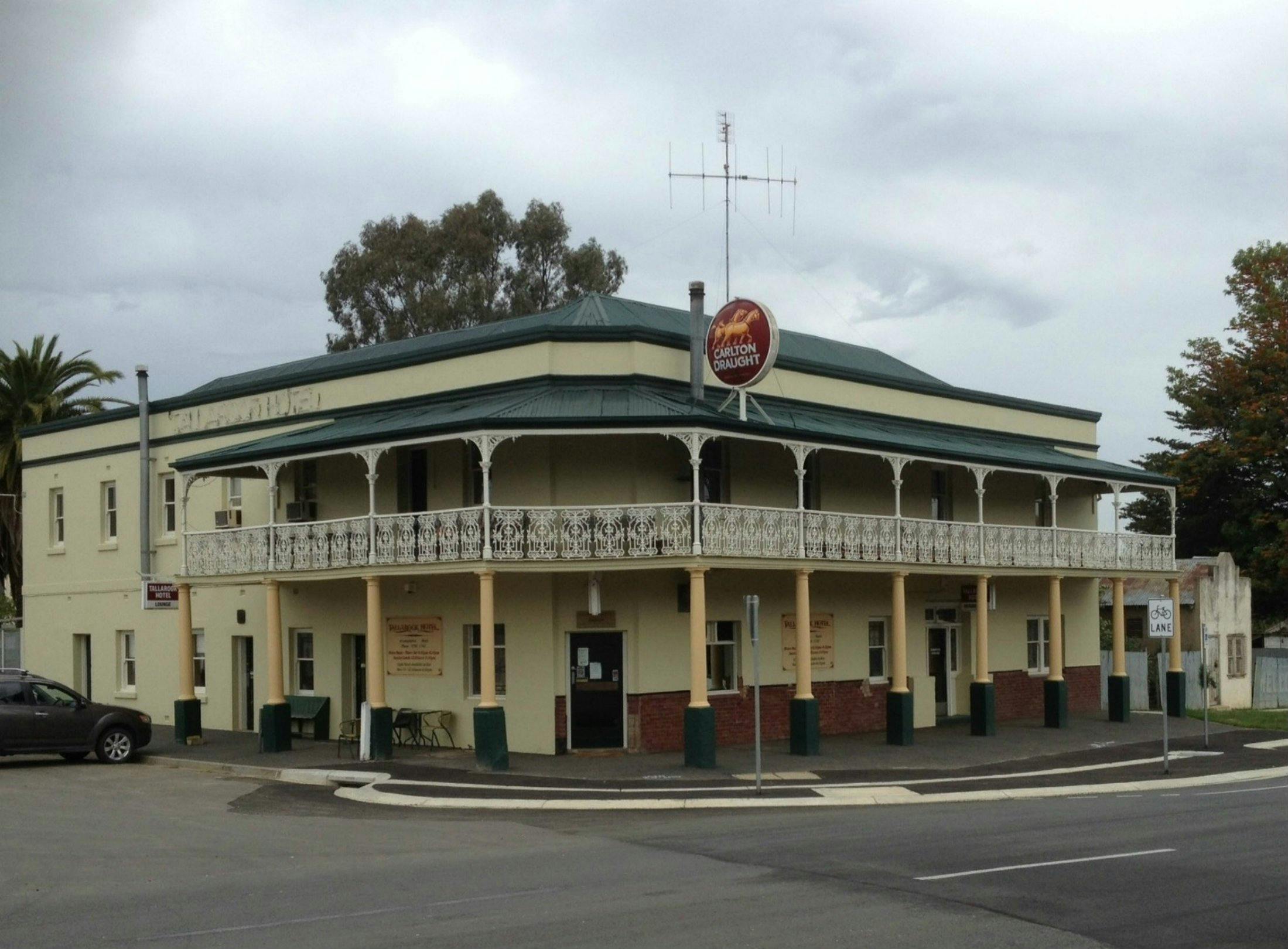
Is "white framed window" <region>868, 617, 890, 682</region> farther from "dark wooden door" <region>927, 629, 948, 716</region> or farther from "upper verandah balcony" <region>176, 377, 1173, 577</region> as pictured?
"upper verandah balcony" <region>176, 377, 1173, 577</region>

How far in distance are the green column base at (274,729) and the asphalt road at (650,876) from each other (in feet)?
20.5

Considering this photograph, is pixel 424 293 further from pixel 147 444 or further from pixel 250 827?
pixel 250 827

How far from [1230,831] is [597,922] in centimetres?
786

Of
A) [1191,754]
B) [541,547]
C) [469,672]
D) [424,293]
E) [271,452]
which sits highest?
[424,293]

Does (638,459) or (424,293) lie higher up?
(424,293)

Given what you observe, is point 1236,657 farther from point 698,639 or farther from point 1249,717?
point 698,639

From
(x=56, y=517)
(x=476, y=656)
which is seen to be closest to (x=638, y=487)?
(x=476, y=656)

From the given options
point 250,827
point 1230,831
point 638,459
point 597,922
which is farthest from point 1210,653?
point 597,922

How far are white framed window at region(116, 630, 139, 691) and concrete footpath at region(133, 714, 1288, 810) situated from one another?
526 centimetres

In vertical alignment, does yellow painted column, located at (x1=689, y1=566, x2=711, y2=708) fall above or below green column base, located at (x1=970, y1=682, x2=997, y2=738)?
above

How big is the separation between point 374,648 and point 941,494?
1305 centimetres

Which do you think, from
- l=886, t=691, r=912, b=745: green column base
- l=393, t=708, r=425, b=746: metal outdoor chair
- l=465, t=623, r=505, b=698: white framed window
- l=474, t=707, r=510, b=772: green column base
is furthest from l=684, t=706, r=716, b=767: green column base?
l=393, t=708, r=425, b=746: metal outdoor chair

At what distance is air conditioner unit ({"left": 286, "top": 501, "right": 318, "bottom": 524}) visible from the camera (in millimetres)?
28484

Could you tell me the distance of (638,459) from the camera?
24.7m
